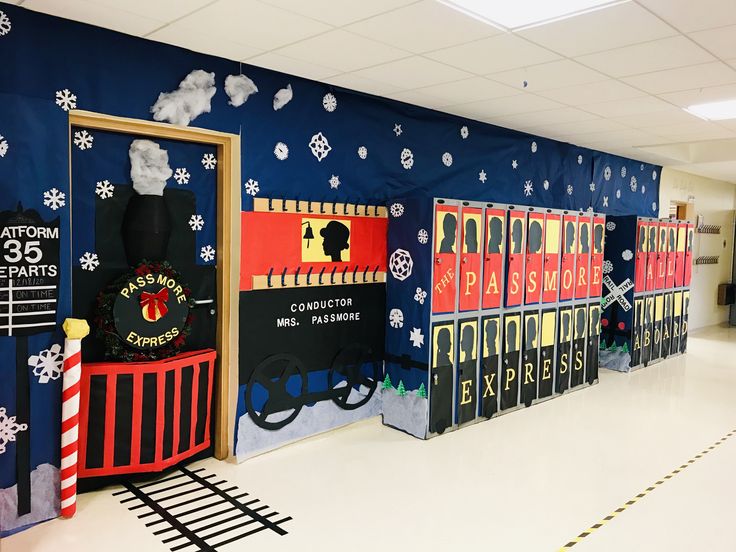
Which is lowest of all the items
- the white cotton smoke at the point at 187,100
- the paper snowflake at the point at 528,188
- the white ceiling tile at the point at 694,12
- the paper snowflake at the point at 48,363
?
the paper snowflake at the point at 48,363

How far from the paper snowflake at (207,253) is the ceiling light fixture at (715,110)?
3902 mm

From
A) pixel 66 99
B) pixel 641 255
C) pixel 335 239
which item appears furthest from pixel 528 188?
pixel 66 99

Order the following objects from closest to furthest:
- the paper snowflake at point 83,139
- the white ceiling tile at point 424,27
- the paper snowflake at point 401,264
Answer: the white ceiling tile at point 424,27, the paper snowflake at point 83,139, the paper snowflake at point 401,264

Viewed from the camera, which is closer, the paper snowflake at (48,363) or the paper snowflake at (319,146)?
the paper snowflake at (48,363)

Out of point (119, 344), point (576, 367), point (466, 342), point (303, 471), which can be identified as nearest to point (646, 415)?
point (576, 367)

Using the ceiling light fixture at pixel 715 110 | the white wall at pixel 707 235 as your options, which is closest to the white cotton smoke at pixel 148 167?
the ceiling light fixture at pixel 715 110

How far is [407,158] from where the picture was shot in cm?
508

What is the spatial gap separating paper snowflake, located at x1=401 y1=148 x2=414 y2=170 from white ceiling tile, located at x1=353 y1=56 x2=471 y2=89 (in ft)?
2.52

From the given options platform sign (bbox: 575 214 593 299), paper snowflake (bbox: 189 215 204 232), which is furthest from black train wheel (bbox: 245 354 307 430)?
platform sign (bbox: 575 214 593 299)

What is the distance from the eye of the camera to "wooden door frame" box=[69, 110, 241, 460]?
3.93m

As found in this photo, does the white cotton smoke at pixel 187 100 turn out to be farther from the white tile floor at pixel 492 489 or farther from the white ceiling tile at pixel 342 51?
the white tile floor at pixel 492 489

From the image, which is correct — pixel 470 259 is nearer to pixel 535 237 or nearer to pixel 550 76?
pixel 535 237

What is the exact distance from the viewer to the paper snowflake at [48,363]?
312 cm

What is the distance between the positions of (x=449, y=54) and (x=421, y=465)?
2659 mm
